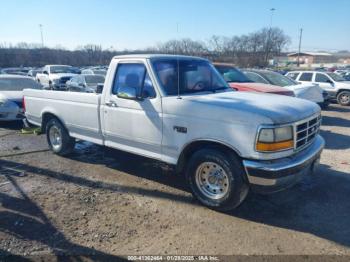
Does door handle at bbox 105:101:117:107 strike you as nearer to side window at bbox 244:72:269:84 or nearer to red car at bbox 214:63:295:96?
red car at bbox 214:63:295:96

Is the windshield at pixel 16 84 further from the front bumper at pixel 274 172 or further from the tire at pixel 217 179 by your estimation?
the front bumper at pixel 274 172

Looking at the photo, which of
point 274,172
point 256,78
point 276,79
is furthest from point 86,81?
point 274,172

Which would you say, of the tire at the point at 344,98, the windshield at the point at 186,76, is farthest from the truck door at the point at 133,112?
the tire at the point at 344,98

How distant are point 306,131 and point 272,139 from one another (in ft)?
2.77

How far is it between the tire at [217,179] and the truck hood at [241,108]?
20.5 inches

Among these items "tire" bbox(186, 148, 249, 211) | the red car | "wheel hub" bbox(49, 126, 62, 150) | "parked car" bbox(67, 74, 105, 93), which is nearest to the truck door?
"tire" bbox(186, 148, 249, 211)

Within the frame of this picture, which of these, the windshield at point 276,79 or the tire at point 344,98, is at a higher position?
the windshield at point 276,79

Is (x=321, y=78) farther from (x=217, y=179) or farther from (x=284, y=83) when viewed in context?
(x=217, y=179)

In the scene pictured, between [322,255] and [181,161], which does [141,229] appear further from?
[322,255]

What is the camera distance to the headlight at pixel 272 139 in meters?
3.72

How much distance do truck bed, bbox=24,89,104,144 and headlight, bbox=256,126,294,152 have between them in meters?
3.01

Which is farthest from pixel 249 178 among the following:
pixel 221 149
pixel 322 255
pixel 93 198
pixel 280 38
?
pixel 280 38

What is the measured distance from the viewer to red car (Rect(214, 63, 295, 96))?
29.7 ft

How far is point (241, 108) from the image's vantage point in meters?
3.97
